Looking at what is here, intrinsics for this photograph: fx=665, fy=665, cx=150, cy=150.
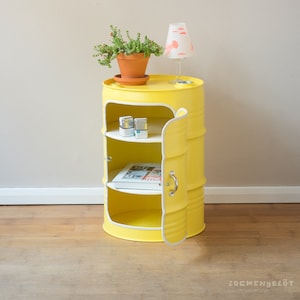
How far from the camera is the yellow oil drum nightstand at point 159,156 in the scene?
2.70m

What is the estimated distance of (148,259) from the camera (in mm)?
2736

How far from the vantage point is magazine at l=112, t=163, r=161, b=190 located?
2.88 meters

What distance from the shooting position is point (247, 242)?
2.88m

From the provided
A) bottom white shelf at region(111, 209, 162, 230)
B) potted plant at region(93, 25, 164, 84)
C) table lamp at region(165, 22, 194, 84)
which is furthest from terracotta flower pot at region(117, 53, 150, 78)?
bottom white shelf at region(111, 209, 162, 230)

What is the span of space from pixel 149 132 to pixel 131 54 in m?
0.35

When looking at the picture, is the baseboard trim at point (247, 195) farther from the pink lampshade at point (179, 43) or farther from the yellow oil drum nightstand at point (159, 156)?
the pink lampshade at point (179, 43)

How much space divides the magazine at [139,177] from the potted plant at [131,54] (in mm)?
413

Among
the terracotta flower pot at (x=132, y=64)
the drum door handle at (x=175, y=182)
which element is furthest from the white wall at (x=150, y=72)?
the drum door handle at (x=175, y=182)

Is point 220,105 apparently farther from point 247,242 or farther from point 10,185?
point 10,185

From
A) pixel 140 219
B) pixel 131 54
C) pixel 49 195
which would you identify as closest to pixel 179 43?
pixel 131 54

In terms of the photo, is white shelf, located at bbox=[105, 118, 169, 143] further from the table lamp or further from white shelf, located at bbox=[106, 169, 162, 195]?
the table lamp

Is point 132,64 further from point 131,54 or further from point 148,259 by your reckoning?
point 148,259

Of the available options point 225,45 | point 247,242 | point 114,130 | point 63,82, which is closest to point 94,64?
point 63,82

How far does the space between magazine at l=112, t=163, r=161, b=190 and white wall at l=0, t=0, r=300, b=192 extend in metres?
0.33
